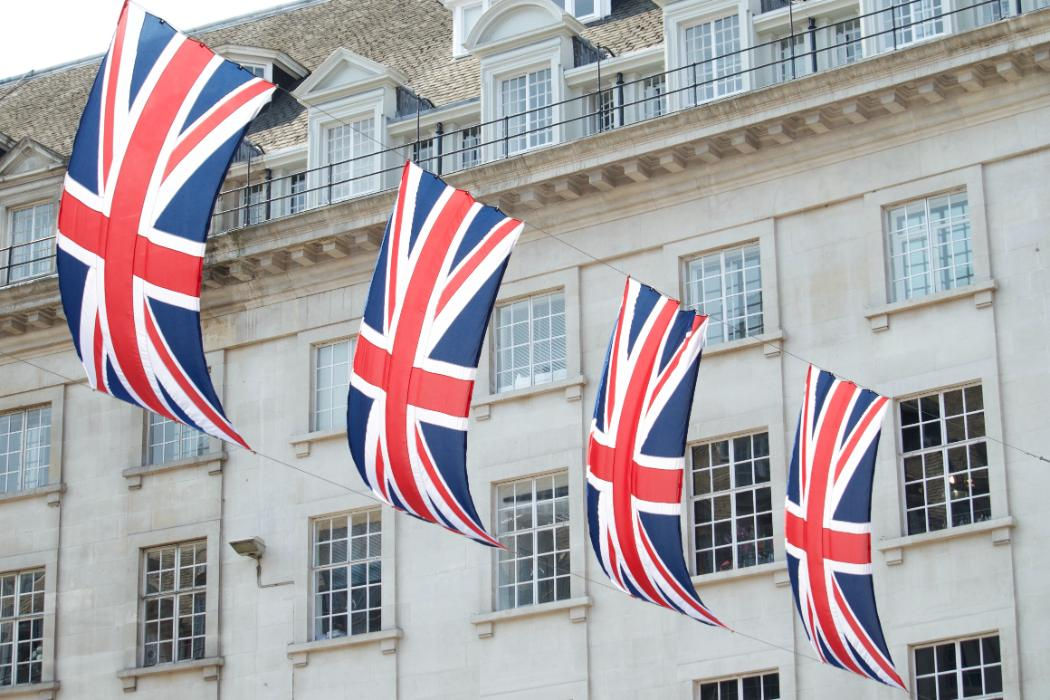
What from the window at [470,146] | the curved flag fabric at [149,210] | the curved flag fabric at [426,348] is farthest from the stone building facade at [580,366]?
the curved flag fabric at [149,210]

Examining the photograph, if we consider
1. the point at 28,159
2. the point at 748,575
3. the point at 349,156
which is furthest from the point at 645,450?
the point at 28,159

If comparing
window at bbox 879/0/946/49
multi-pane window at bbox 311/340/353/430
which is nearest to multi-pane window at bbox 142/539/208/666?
multi-pane window at bbox 311/340/353/430

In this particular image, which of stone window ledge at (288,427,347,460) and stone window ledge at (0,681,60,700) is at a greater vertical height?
stone window ledge at (288,427,347,460)

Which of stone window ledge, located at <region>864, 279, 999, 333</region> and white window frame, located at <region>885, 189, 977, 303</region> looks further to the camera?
white window frame, located at <region>885, 189, 977, 303</region>

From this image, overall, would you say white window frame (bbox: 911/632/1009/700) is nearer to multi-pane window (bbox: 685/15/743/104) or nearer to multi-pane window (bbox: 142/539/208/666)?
multi-pane window (bbox: 685/15/743/104)

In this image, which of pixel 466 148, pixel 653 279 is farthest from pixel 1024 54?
pixel 466 148

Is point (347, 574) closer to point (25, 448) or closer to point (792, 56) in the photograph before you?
point (25, 448)

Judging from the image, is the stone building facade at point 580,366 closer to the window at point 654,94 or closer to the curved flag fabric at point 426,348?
the window at point 654,94

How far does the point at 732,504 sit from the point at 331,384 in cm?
765

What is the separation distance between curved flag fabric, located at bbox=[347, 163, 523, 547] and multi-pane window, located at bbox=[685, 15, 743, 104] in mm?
10477

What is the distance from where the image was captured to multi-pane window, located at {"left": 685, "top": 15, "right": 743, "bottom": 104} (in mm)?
36719

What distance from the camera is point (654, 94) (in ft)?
124

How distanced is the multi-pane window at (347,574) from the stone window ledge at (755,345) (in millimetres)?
6114

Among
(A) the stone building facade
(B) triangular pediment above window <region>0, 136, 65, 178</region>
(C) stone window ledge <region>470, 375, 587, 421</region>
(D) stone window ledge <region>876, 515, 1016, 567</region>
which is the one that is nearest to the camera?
(D) stone window ledge <region>876, 515, 1016, 567</region>
